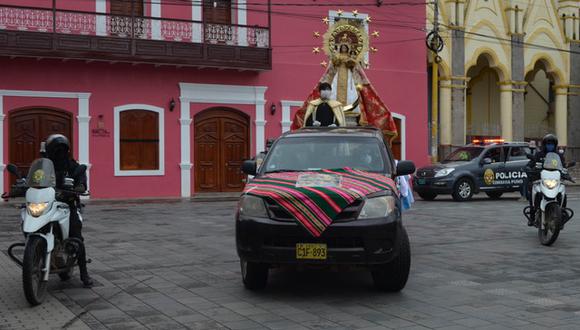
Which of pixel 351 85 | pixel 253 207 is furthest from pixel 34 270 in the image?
pixel 351 85

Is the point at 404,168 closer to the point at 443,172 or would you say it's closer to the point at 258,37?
the point at 443,172

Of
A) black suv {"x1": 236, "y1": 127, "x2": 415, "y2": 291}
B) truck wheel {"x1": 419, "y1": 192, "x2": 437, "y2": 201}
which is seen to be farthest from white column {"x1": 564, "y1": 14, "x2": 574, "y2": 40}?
black suv {"x1": 236, "y1": 127, "x2": 415, "y2": 291}

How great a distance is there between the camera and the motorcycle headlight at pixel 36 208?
7.07m

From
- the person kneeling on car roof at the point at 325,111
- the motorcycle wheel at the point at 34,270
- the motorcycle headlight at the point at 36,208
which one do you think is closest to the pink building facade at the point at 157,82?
the person kneeling on car roof at the point at 325,111

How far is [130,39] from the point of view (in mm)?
21594

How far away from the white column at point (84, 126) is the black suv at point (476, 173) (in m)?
9.80

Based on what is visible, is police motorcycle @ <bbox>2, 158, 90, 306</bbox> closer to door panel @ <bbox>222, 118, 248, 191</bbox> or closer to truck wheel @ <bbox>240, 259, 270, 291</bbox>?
truck wheel @ <bbox>240, 259, 270, 291</bbox>

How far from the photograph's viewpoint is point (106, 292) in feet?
25.4

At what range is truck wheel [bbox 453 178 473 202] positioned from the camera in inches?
856

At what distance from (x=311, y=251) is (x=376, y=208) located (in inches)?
29.6

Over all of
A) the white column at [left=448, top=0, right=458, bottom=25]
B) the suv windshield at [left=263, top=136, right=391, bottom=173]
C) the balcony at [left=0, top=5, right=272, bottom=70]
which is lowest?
the suv windshield at [left=263, top=136, right=391, bottom=173]

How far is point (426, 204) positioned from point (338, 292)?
13.2m

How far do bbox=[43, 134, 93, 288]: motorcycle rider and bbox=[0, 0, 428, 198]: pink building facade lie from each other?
13335mm

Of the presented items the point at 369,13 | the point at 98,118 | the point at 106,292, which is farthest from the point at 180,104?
the point at 106,292
